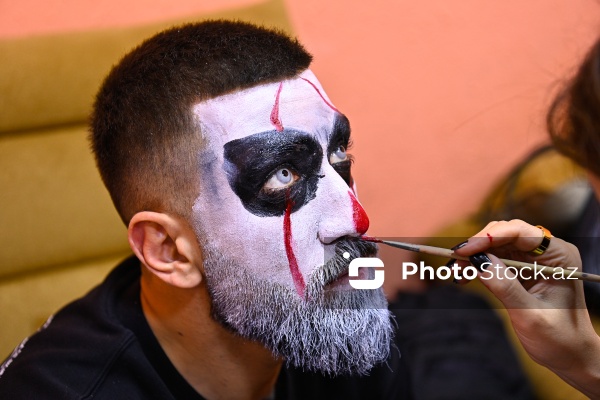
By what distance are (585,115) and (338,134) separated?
0.33 metres

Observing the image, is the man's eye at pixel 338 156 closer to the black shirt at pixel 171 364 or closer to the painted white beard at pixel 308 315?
the painted white beard at pixel 308 315

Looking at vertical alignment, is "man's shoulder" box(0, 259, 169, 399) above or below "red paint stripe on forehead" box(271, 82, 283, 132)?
below

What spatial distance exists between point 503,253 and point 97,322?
2.00 feet

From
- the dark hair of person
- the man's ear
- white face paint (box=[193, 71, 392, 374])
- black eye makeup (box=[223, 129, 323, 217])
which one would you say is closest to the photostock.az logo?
white face paint (box=[193, 71, 392, 374])

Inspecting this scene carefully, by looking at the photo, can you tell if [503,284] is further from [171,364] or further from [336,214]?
[171,364]

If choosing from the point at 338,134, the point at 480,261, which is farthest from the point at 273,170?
the point at 480,261

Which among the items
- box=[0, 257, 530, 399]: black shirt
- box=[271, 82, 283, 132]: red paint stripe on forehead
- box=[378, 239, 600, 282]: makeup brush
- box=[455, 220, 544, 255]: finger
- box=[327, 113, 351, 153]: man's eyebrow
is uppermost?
box=[271, 82, 283, 132]: red paint stripe on forehead

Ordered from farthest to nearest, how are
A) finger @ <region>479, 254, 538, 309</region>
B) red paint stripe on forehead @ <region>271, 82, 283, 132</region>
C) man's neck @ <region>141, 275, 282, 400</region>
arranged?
man's neck @ <region>141, 275, 282, 400</region>, red paint stripe on forehead @ <region>271, 82, 283, 132</region>, finger @ <region>479, 254, 538, 309</region>

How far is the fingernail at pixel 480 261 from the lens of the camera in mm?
840

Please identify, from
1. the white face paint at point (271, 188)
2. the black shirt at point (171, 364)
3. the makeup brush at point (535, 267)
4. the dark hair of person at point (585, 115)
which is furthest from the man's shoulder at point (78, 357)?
the dark hair of person at point (585, 115)

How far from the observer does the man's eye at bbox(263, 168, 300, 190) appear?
0.93 meters

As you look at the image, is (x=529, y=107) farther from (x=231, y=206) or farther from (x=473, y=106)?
(x=231, y=206)

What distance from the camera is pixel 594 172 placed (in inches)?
36.5

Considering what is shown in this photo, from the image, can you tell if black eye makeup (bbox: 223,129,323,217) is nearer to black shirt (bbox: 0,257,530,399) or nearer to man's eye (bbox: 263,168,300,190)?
man's eye (bbox: 263,168,300,190)
